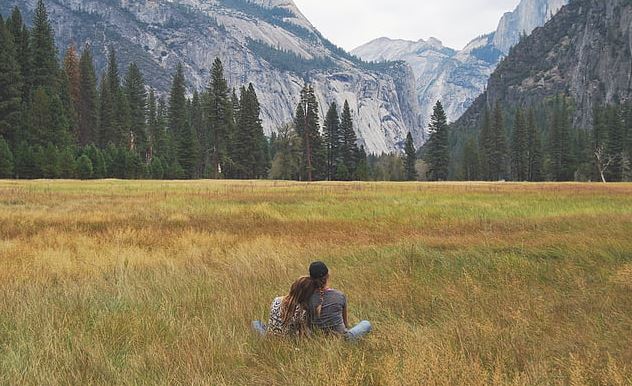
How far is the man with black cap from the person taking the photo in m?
5.87

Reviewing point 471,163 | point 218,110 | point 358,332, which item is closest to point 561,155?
point 471,163

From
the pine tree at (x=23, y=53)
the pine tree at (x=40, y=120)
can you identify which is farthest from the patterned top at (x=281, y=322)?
the pine tree at (x=23, y=53)

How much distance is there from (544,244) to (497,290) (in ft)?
15.8

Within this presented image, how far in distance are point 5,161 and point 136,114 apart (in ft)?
139

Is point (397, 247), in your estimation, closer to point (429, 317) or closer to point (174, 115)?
point (429, 317)

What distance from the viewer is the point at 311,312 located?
19.7 feet

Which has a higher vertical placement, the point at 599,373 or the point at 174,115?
the point at 174,115

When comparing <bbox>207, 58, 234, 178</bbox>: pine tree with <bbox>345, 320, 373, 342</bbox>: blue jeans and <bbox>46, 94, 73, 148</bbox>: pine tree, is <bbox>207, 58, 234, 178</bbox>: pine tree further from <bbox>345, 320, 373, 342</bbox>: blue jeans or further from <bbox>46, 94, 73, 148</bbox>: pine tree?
<bbox>345, 320, 373, 342</bbox>: blue jeans

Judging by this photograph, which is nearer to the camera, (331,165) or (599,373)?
(599,373)

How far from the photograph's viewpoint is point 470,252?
435 inches

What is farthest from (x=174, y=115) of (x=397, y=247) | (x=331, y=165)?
(x=397, y=247)

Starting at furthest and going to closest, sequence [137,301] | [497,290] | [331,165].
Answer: [331,165], [497,290], [137,301]

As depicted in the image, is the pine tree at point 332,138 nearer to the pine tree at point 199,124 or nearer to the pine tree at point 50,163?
the pine tree at point 199,124

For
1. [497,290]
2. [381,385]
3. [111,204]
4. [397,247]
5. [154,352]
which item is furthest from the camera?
[111,204]
